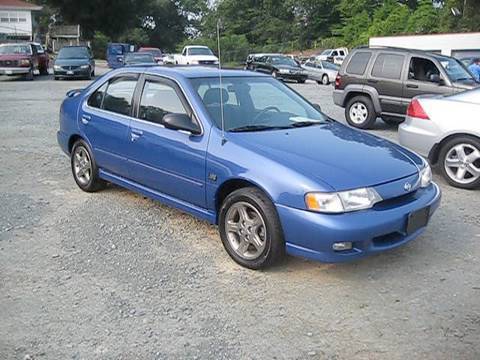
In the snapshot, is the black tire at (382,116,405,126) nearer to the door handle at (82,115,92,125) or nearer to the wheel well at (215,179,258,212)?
the door handle at (82,115,92,125)

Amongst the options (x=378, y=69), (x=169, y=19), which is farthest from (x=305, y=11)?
(x=378, y=69)

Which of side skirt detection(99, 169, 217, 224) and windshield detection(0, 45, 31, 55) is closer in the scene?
side skirt detection(99, 169, 217, 224)

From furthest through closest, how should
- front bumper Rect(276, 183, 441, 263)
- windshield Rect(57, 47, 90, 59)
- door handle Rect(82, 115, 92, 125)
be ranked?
windshield Rect(57, 47, 90, 59)
door handle Rect(82, 115, 92, 125)
front bumper Rect(276, 183, 441, 263)

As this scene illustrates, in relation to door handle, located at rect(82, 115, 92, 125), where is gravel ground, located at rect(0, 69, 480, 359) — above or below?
below

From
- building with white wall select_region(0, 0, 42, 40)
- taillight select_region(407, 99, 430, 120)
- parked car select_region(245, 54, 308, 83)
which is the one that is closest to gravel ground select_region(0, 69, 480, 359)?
taillight select_region(407, 99, 430, 120)

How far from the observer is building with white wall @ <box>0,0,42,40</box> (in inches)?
2239

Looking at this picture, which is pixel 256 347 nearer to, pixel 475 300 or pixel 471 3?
pixel 475 300

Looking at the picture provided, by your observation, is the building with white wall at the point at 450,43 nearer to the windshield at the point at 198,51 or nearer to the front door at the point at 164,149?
the windshield at the point at 198,51

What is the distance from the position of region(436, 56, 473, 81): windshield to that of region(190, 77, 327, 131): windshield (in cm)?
634

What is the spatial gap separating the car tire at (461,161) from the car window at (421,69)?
440cm

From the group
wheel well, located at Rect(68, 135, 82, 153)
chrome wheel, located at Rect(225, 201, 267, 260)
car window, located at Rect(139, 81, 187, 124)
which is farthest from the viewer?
wheel well, located at Rect(68, 135, 82, 153)

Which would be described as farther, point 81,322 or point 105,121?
point 105,121

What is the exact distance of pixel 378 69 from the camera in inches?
444

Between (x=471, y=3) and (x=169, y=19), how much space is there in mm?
46192
